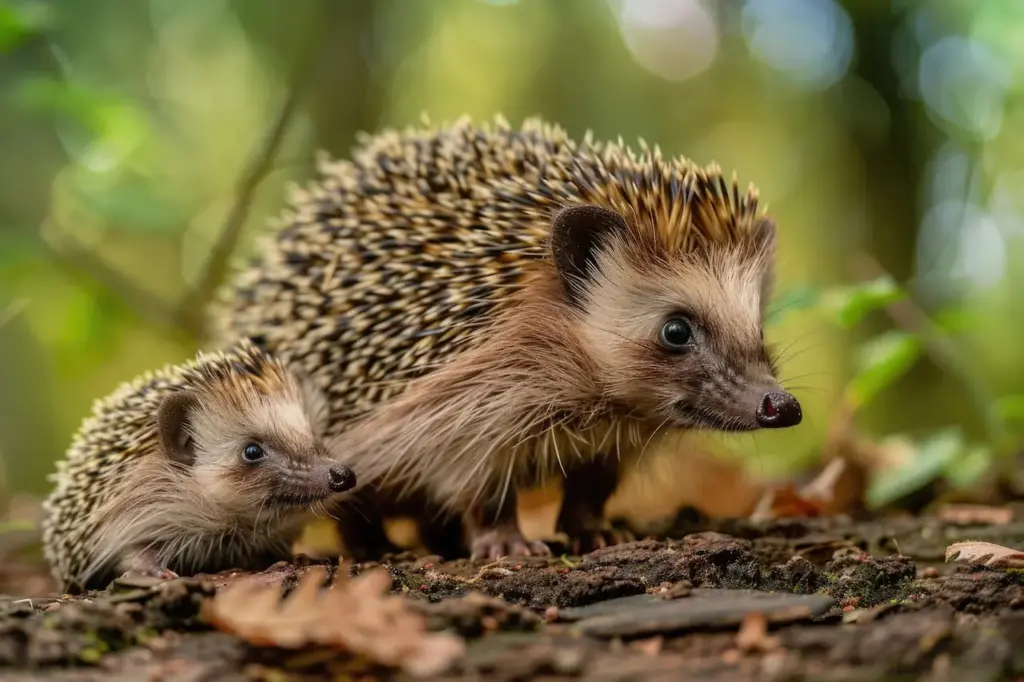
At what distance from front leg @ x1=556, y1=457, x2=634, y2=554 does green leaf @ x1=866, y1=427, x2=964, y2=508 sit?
5.92 ft

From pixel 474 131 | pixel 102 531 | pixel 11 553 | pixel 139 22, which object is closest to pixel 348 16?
pixel 139 22

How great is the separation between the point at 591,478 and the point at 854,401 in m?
2.45

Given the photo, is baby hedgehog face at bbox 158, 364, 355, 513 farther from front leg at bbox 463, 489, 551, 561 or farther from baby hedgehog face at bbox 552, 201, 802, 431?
baby hedgehog face at bbox 552, 201, 802, 431

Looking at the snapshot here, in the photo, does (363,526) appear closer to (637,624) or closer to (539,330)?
(539,330)

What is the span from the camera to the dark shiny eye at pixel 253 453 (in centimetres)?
393

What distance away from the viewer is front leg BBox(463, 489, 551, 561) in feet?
13.0

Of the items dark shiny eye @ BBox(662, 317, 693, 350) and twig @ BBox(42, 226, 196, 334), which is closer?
dark shiny eye @ BBox(662, 317, 693, 350)

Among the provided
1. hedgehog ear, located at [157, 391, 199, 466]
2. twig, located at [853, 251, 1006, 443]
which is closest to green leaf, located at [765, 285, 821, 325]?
twig, located at [853, 251, 1006, 443]

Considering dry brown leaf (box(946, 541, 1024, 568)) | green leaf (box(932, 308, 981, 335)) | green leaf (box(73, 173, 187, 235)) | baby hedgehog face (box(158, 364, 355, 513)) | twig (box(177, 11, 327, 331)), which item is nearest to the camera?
dry brown leaf (box(946, 541, 1024, 568))

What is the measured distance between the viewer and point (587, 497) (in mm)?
4461

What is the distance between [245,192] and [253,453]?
14.0 feet

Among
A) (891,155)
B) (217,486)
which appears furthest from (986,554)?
(891,155)

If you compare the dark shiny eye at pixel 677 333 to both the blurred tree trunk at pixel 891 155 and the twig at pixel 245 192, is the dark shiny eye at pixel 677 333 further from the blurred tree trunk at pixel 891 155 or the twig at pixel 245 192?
the blurred tree trunk at pixel 891 155

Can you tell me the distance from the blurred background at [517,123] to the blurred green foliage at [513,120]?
3 cm
